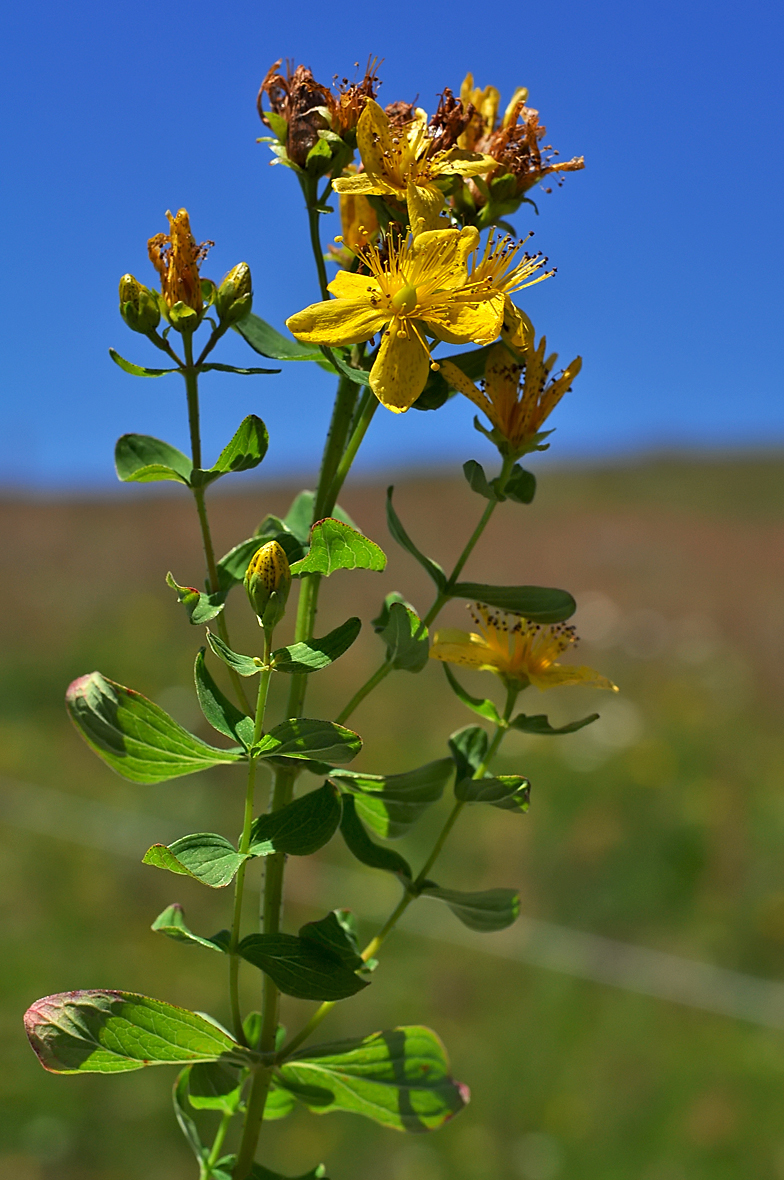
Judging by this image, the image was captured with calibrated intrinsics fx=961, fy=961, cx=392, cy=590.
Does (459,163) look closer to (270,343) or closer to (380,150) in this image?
(380,150)

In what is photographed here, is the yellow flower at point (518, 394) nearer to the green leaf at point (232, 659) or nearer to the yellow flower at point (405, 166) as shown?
the yellow flower at point (405, 166)

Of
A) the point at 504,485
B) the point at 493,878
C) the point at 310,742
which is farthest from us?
the point at 493,878

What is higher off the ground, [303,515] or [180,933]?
[303,515]

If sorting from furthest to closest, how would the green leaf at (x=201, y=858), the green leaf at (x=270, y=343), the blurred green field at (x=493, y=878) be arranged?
1. the blurred green field at (x=493, y=878)
2. the green leaf at (x=270, y=343)
3. the green leaf at (x=201, y=858)

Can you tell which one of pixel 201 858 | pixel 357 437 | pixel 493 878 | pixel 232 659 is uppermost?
pixel 357 437

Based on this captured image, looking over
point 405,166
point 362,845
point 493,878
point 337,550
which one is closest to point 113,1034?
point 362,845

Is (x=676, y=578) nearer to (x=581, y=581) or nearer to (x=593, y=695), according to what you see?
(x=581, y=581)

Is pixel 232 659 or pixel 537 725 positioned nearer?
pixel 232 659

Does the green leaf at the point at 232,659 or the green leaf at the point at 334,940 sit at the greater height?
the green leaf at the point at 232,659

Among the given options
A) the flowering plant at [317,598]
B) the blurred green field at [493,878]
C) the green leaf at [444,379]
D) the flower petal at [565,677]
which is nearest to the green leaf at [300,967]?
the flowering plant at [317,598]
